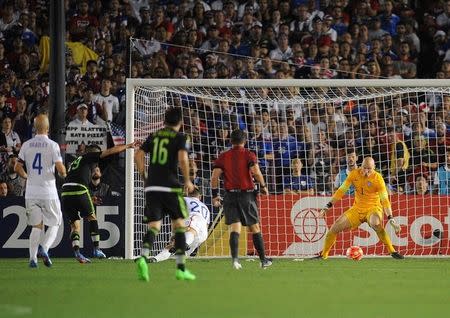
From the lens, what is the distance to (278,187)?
20.5 meters

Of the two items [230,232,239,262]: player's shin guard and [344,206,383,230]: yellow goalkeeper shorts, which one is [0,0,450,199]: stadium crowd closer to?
[344,206,383,230]: yellow goalkeeper shorts

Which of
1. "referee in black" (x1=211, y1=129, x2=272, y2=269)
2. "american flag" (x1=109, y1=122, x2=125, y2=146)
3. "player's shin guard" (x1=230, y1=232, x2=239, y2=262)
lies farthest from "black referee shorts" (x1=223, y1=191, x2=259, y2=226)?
"american flag" (x1=109, y1=122, x2=125, y2=146)

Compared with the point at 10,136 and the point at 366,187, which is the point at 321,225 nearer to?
the point at 366,187

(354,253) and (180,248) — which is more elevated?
(180,248)

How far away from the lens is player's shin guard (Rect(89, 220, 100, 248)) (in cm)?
1786

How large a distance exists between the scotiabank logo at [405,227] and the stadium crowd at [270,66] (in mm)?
444

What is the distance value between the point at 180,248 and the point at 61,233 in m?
7.66

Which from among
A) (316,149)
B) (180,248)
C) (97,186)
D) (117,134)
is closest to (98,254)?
(97,186)

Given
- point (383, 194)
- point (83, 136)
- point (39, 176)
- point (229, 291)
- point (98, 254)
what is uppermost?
point (83, 136)

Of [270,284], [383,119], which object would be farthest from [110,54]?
[270,284]

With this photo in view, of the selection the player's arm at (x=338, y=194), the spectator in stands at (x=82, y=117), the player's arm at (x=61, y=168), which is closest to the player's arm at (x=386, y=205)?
the player's arm at (x=338, y=194)

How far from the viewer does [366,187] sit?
18.6 m

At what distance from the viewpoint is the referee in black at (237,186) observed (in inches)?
607

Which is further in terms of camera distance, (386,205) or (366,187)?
(366,187)
